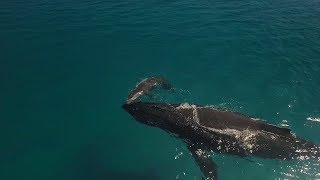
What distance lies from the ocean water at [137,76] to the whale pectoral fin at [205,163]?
61cm

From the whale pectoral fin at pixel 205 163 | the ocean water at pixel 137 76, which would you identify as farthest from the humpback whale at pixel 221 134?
the ocean water at pixel 137 76

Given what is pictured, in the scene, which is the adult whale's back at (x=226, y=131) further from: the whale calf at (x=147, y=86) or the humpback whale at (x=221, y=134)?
the whale calf at (x=147, y=86)

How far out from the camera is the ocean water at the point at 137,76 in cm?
2023

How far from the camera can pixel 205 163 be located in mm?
19078

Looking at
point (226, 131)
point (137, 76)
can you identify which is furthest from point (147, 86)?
point (226, 131)

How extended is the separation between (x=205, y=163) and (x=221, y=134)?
162 cm

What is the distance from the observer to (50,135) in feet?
72.0

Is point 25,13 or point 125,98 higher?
point 25,13

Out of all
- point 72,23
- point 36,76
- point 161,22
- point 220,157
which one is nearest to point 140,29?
point 161,22

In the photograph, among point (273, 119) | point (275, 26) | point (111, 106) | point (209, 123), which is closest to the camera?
point (209, 123)

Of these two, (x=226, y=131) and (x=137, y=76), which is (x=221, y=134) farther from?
(x=137, y=76)

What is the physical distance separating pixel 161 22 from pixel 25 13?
13.2 metres

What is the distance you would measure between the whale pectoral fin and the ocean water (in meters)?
0.61

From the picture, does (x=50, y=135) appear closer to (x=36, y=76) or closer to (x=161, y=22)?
(x=36, y=76)
